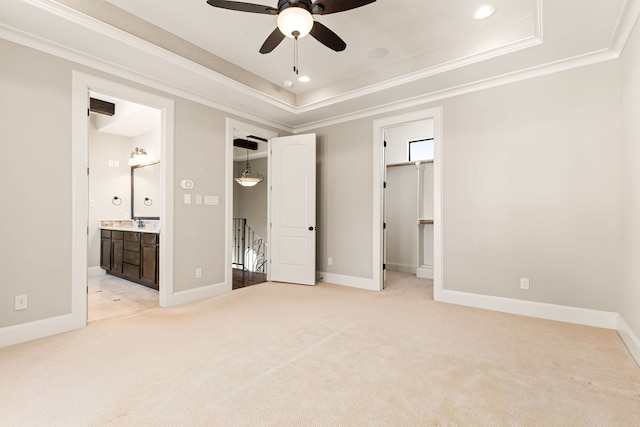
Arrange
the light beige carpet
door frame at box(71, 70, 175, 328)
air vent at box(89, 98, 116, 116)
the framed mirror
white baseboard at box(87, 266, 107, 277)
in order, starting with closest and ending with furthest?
1. the light beige carpet
2. door frame at box(71, 70, 175, 328)
3. air vent at box(89, 98, 116, 116)
4. white baseboard at box(87, 266, 107, 277)
5. the framed mirror

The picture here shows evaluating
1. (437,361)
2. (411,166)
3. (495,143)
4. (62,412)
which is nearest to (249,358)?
(62,412)

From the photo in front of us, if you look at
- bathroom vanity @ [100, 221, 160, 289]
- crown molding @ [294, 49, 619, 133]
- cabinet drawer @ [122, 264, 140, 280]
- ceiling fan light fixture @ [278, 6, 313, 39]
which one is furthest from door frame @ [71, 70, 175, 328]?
crown molding @ [294, 49, 619, 133]

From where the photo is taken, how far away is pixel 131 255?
16.3 ft

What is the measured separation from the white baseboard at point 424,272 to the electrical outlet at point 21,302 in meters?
5.19

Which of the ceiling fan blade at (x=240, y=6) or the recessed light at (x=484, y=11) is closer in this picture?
the ceiling fan blade at (x=240, y=6)

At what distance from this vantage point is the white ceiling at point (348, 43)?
2564 mm

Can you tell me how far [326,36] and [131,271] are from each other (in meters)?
4.63

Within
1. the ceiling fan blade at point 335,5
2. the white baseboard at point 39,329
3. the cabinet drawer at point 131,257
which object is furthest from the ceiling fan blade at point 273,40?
the cabinet drawer at point 131,257

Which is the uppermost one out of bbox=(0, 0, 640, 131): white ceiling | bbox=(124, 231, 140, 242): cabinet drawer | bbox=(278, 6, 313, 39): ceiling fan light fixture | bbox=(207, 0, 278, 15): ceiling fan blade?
bbox=(0, 0, 640, 131): white ceiling

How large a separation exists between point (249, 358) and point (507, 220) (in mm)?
3099

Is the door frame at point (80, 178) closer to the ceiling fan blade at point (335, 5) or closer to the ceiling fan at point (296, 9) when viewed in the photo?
the ceiling fan at point (296, 9)

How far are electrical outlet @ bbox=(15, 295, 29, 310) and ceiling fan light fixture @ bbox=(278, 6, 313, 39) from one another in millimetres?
3148

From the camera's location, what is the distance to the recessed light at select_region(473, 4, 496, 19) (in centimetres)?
276

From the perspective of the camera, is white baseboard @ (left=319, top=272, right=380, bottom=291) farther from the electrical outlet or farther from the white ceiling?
the electrical outlet
